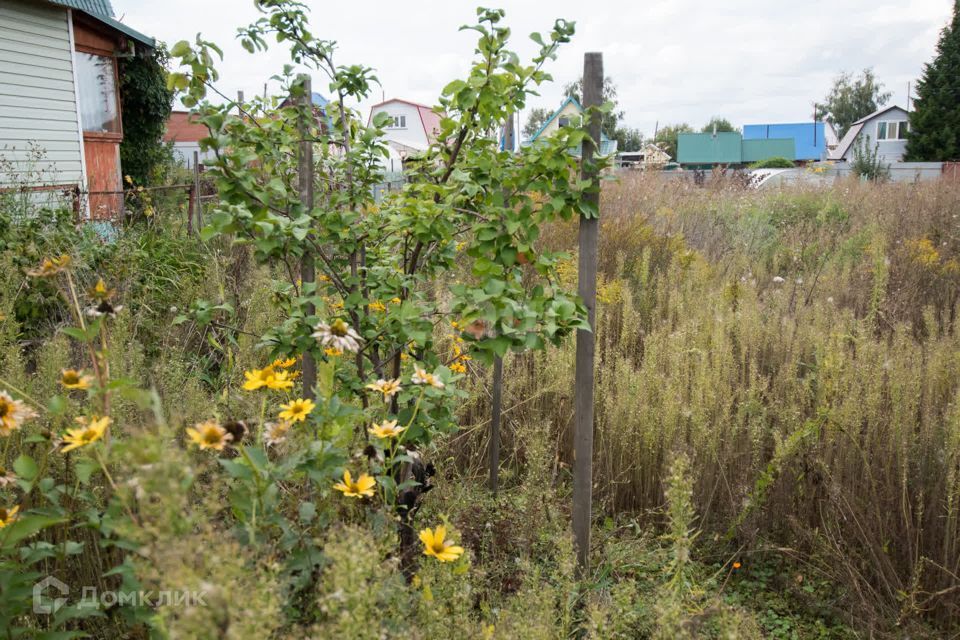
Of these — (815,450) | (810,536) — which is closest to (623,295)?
(815,450)

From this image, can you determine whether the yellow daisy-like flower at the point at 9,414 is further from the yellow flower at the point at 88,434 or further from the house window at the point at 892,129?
the house window at the point at 892,129

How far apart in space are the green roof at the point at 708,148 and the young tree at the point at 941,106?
573 inches

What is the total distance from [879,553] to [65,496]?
7.78ft

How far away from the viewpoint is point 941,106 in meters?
28.7

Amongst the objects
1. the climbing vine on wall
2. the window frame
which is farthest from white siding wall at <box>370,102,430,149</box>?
the window frame

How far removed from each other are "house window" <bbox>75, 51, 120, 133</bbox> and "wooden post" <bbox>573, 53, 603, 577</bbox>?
11.6 metres

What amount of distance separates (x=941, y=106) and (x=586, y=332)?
1312 inches

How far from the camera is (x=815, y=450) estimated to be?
8.33 ft

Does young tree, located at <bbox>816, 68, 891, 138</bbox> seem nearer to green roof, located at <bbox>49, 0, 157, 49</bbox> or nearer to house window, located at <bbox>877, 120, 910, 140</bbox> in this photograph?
house window, located at <bbox>877, 120, 910, 140</bbox>

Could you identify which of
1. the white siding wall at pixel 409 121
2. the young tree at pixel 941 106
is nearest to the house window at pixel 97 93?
the young tree at pixel 941 106

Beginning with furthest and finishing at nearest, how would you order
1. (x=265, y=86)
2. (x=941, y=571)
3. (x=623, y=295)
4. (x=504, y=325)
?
1. (x=623, y=295)
2. (x=265, y=86)
3. (x=941, y=571)
4. (x=504, y=325)

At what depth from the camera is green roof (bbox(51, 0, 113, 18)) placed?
1029cm

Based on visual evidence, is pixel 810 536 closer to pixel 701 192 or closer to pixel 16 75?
pixel 701 192

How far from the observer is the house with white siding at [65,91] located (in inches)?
385
